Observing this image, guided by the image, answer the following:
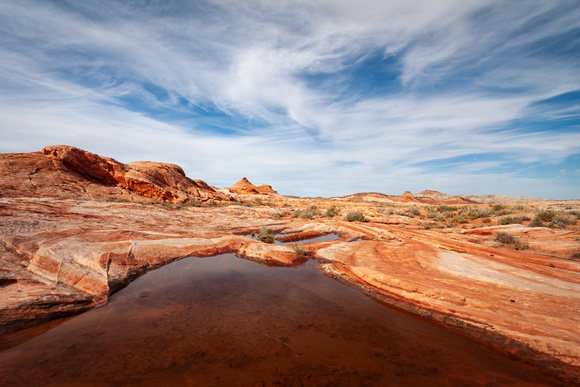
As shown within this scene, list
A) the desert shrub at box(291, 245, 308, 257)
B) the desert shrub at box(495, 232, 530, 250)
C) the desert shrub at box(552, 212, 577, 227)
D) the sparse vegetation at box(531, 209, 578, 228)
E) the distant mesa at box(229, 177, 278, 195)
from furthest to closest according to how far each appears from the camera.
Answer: the distant mesa at box(229, 177, 278, 195) < the desert shrub at box(552, 212, 577, 227) < the sparse vegetation at box(531, 209, 578, 228) < the desert shrub at box(495, 232, 530, 250) < the desert shrub at box(291, 245, 308, 257)

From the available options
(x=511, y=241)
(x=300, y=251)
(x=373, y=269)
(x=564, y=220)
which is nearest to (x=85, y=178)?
(x=300, y=251)

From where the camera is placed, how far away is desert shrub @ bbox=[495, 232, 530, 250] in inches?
417

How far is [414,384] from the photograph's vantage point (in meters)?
3.12

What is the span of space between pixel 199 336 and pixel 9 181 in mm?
21747

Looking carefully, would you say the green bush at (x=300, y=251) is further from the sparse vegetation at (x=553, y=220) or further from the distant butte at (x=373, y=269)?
the sparse vegetation at (x=553, y=220)

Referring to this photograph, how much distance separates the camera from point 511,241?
428 inches

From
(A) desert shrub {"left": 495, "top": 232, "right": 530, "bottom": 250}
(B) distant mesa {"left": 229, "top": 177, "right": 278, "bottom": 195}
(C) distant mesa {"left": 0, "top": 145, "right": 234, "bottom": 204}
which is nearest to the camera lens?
(A) desert shrub {"left": 495, "top": 232, "right": 530, "bottom": 250}

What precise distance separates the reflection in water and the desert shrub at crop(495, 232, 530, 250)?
31.8ft

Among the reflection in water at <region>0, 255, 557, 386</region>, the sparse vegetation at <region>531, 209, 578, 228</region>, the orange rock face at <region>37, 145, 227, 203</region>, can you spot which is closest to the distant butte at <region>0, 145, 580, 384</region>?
the reflection in water at <region>0, 255, 557, 386</region>

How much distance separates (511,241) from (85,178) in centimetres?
3337

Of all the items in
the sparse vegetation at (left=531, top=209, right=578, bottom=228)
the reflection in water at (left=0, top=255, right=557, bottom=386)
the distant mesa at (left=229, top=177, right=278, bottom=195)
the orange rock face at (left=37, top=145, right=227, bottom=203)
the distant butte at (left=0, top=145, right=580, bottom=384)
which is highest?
the distant mesa at (left=229, top=177, right=278, bottom=195)

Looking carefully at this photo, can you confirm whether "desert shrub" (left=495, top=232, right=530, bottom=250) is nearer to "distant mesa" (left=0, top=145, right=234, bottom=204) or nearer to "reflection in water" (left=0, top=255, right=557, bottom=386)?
"reflection in water" (left=0, top=255, right=557, bottom=386)

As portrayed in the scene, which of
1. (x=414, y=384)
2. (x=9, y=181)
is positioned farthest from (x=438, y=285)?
(x=9, y=181)

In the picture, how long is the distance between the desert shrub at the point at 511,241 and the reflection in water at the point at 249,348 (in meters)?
9.69
